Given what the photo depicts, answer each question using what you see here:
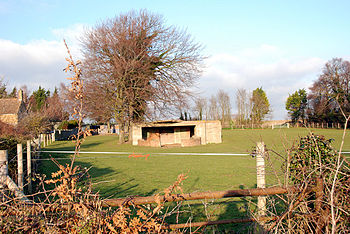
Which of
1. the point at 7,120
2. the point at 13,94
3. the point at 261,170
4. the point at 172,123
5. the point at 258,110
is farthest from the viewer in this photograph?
the point at 258,110

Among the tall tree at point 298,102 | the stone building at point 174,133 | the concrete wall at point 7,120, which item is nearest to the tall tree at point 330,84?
the tall tree at point 298,102

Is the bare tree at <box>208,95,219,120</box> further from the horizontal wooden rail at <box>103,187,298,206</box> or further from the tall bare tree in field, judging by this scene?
the horizontal wooden rail at <box>103,187,298,206</box>

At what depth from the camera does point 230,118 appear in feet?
201

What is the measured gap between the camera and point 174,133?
2422cm

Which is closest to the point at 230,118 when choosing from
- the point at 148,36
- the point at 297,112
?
the point at 297,112

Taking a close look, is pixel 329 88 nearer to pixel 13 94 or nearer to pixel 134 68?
pixel 134 68

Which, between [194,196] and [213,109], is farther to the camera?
[213,109]

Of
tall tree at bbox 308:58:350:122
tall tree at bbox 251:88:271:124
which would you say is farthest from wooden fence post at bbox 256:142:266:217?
tall tree at bbox 251:88:271:124

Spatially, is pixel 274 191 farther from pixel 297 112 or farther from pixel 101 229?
pixel 297 112

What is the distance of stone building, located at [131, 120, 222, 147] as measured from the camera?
23297 mm

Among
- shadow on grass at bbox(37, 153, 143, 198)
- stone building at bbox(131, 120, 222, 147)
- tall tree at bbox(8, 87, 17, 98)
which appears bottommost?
shadow on grass at bbox(37, 153, 143, 198)

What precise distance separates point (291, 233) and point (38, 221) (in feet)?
8.11

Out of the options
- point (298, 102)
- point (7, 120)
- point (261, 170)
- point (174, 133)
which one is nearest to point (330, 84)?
point (298, 102)

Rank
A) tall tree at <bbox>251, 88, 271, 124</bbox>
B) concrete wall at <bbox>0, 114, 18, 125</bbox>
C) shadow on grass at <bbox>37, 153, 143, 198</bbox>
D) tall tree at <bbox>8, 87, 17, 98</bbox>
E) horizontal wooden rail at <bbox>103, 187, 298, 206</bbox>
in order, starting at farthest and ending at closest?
tall tree at <bbox>251, 88, 271, 124</bbox> < tall tree at <bbox>8, 87, 17, 98</bbox> < concrete wall at <bbox>0, 114, 18, 125</bbox> < shadow on grass at <bbox>37, 153, 143, 198</bbox> < horizontal wooden rail at <bbox>103, 187, 298, 206</bbox>
